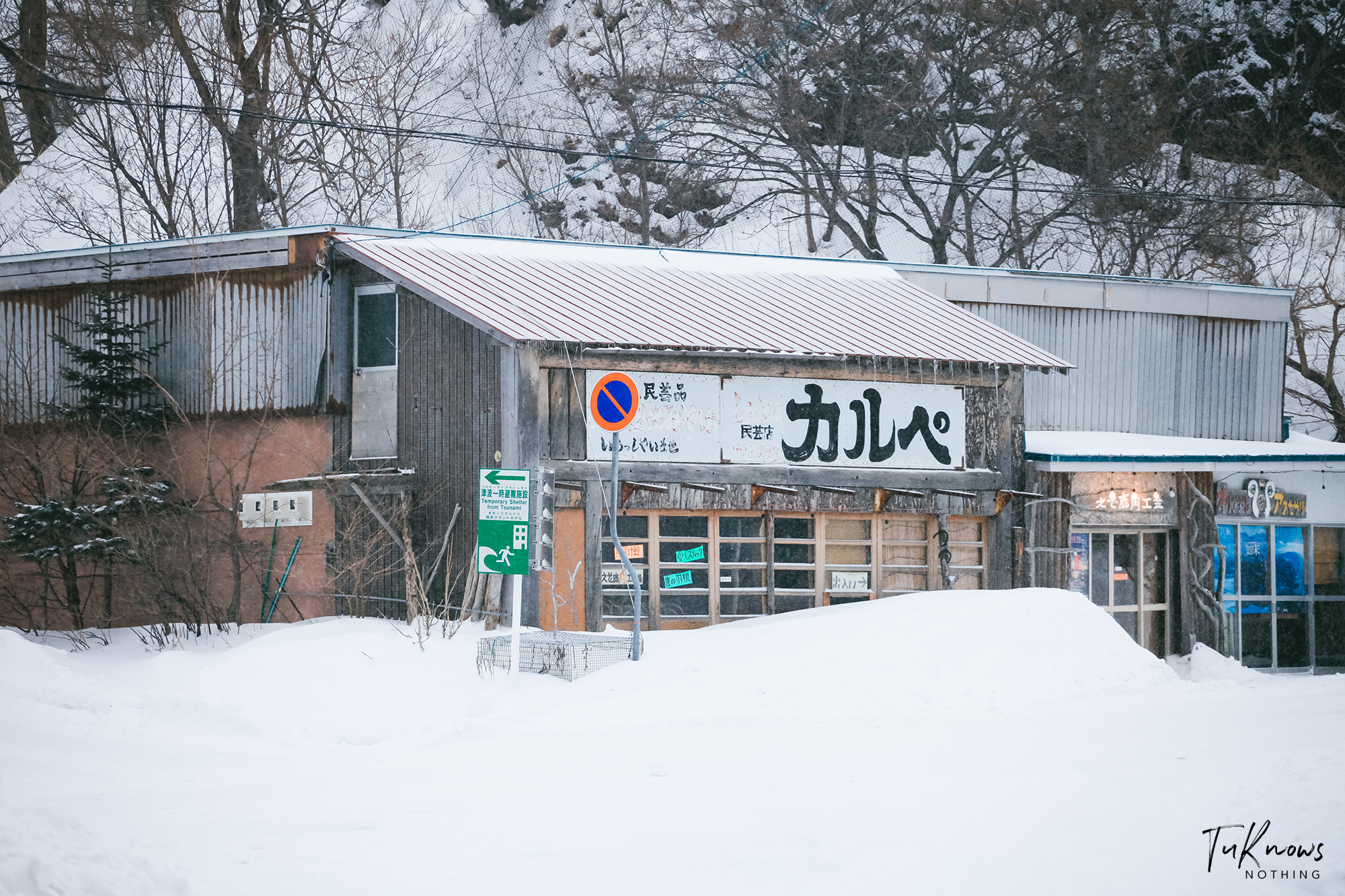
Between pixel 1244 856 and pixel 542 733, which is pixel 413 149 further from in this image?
pixel 1244 856

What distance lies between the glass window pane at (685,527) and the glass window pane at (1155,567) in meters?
7.14

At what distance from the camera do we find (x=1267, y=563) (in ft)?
64.1

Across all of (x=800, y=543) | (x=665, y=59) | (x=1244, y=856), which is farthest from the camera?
(x=665, y=59)

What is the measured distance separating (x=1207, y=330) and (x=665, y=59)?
24158 millimetres

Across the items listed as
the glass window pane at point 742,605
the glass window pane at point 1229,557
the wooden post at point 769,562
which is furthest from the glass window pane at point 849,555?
the glass window pane at point 1229,557

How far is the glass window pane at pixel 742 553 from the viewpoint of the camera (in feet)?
54.9

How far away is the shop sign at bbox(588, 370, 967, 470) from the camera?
15875mm

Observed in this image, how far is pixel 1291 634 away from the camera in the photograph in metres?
19.7

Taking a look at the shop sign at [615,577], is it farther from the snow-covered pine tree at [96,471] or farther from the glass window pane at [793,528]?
the snow-covered pine tree at [96,471]

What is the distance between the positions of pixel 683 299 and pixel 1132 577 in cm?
802

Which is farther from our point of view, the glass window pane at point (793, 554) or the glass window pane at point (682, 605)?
the glass window pane at point (793, 554)

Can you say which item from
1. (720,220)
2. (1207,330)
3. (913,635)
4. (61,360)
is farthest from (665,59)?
(913,635)

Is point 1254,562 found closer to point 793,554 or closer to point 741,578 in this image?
point 793,554

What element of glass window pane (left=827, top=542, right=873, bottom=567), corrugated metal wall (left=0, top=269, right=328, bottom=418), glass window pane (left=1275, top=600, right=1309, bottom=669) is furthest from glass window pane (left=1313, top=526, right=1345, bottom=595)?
corrugated metal wall (left=0, top=269, right=328, bottom=418)
